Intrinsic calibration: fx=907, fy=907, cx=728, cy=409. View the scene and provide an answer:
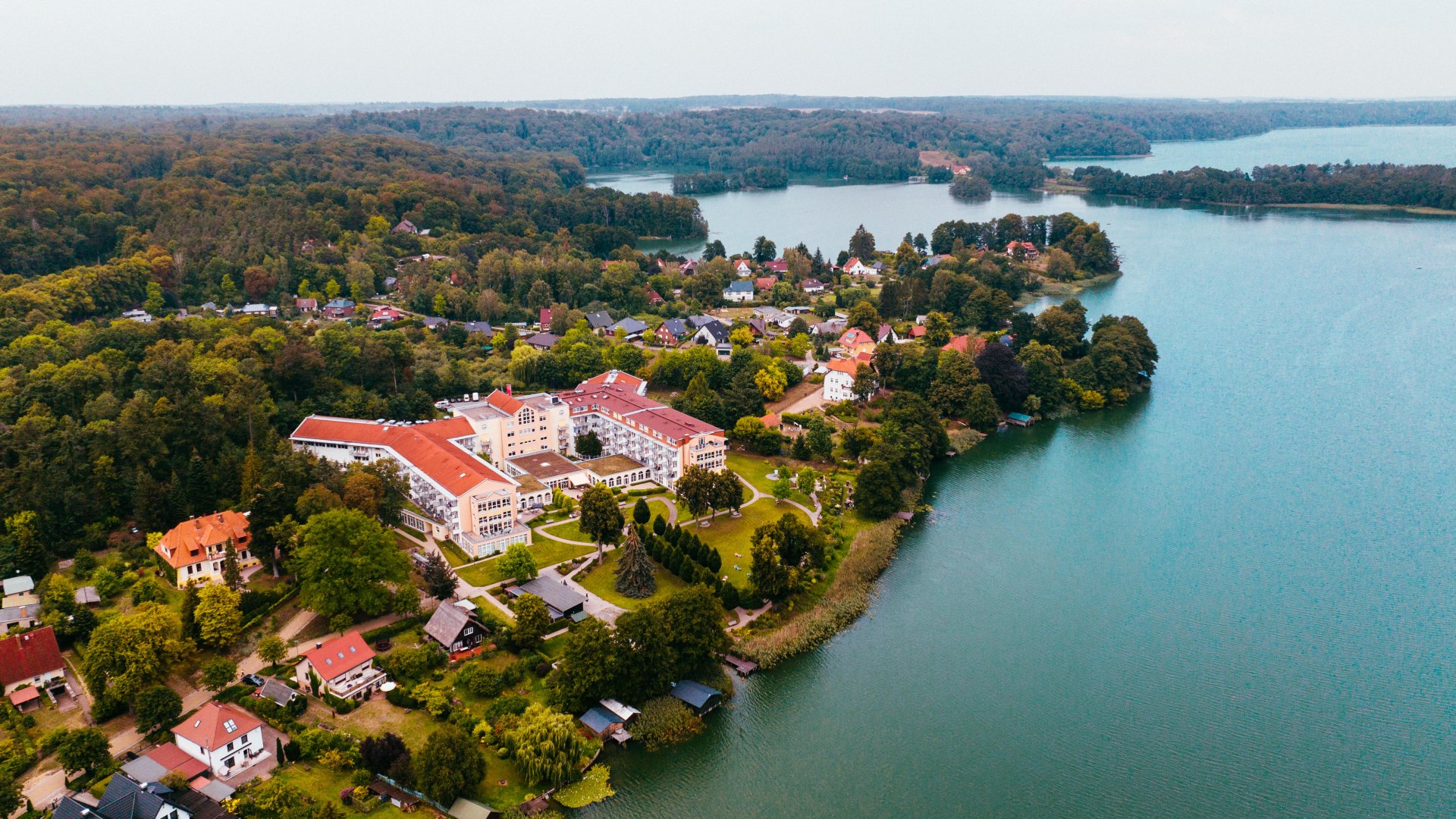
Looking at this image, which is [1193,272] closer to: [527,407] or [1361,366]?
[1361,366]

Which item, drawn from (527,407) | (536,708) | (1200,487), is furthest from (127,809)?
(1200,487)

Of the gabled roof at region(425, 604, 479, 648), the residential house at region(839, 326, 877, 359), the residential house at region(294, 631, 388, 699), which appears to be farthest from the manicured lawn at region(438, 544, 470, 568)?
the residential house at region(839, 326, 877, 359)

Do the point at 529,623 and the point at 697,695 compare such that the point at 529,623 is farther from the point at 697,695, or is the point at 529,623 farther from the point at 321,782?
the point at 321,782

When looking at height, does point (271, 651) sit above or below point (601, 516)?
below

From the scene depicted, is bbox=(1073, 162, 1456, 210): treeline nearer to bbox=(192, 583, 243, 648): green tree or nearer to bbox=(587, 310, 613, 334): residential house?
bbox=(587, 310, 613, 334): residential house

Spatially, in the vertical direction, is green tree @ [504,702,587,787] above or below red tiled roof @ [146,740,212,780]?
above

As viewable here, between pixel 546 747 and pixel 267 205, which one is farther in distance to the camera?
pixel 267 205

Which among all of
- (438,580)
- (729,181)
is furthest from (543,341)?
(729,181)
